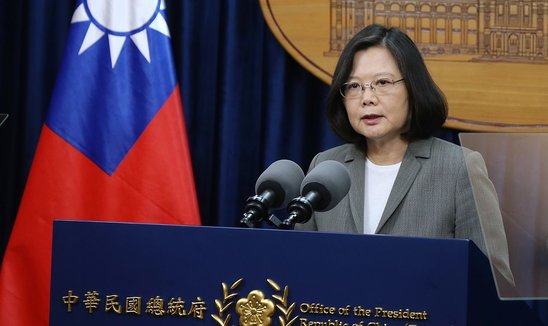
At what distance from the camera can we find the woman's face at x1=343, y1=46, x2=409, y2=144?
6.74ft

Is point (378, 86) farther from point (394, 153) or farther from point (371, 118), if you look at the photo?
point (394, 153)

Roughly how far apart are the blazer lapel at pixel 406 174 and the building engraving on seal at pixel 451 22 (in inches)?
30.4

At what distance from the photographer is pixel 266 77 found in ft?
9.50

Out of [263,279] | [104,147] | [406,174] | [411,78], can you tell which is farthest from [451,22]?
[263,279]

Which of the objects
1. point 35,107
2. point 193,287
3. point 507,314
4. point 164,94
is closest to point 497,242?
point 507,314

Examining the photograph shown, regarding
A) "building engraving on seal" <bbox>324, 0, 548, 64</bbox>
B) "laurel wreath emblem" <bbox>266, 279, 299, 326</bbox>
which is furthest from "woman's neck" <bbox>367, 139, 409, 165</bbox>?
"laurel wreath emblem" <bbox>266, 279, 299, 326</bbox>

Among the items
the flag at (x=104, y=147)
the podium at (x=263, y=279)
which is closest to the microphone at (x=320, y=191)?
the podium at (x=263, y=279)

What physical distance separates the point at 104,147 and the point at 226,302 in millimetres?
1428

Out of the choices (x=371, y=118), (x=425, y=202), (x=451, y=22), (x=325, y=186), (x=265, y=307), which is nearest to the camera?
(x=265, y=307)

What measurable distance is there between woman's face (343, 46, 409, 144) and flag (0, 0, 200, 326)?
72 cm

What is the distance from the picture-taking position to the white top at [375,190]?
79.4 inches

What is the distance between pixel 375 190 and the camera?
81.4 inches

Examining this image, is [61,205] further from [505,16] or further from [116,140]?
[505,16]

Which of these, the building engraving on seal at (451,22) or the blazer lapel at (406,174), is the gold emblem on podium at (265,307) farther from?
the building engraving on seal at (451,22)
